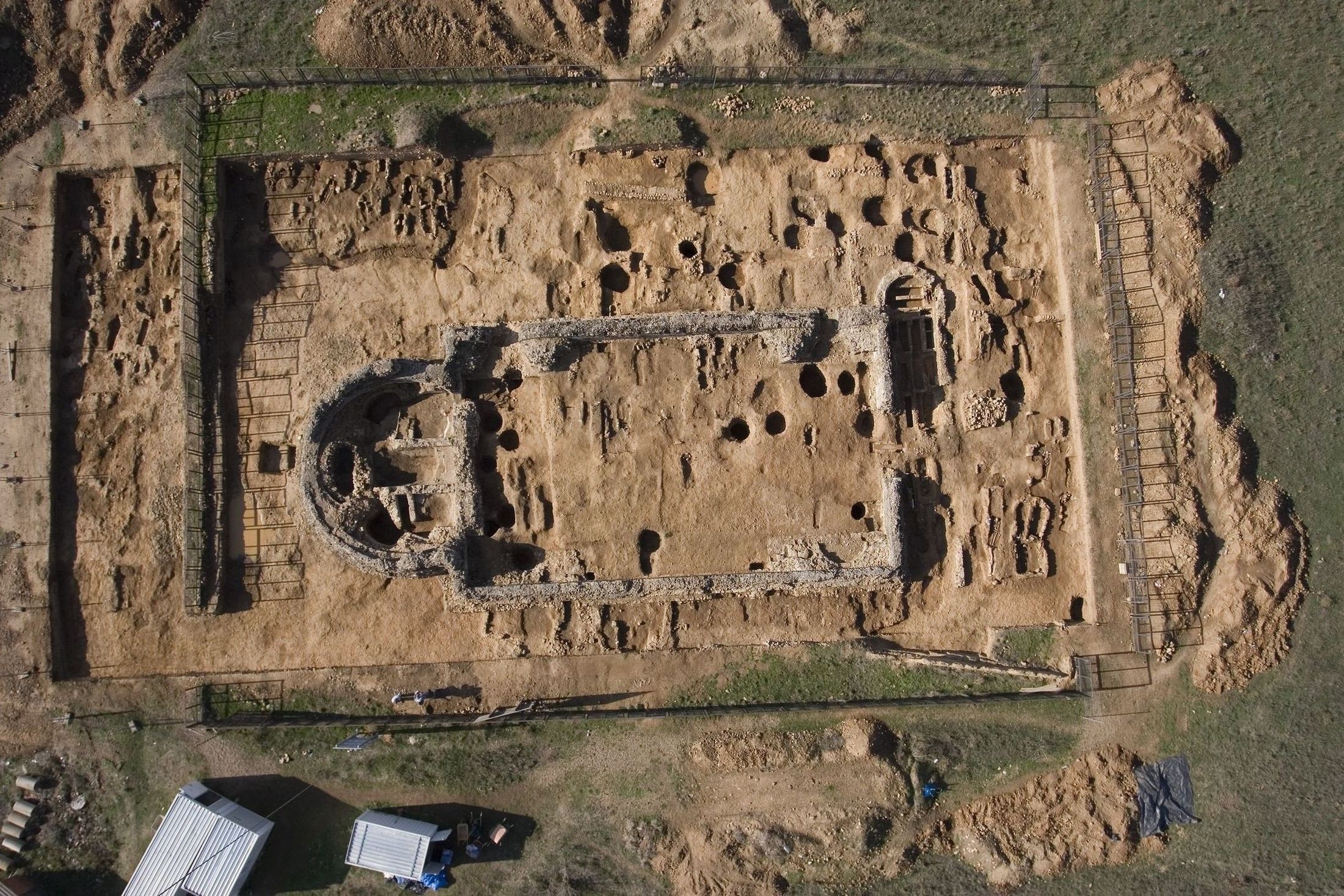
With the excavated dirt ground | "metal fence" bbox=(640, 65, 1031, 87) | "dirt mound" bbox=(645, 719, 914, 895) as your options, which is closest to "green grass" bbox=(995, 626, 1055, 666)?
the excavated dirt ground

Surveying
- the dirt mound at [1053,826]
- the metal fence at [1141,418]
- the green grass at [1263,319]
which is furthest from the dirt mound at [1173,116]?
the dirt mound at [1053,826]

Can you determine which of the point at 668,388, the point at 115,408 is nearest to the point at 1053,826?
the point at 668,388

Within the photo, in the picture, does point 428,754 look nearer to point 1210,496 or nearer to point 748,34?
point 748,34

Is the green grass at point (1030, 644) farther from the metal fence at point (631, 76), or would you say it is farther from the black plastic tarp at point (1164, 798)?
the metal fence at point (631, 76)

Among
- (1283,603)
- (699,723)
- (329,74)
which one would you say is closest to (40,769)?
(699,723)

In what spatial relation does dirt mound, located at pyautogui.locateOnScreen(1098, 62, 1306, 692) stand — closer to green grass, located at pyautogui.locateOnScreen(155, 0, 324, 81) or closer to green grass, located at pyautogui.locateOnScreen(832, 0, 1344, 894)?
green grass, located at pyautogui.locateOnScreen(832, 0, 1344, 894)

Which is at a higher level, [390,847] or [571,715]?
[571,715]
